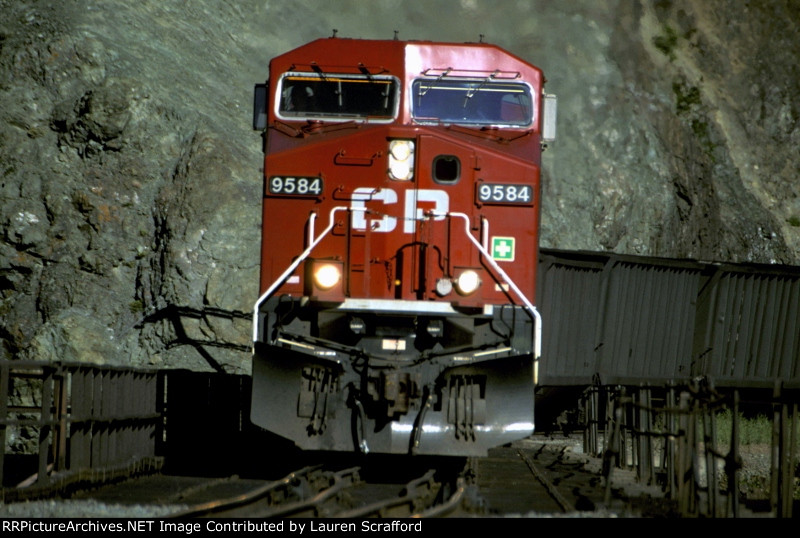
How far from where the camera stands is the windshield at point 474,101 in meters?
10.8

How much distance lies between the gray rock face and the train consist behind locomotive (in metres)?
8.13

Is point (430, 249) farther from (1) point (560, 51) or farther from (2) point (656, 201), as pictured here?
(1) point (560, 51)

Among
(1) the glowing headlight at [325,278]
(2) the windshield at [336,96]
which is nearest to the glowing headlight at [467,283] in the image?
(1) the glowing headlight at [325,278]

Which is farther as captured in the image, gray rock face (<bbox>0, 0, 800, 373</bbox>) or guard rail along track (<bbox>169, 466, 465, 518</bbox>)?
gray rock face (<bbox>0, 0, 800, 373</bbox>)

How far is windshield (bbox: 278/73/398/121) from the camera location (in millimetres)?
10781

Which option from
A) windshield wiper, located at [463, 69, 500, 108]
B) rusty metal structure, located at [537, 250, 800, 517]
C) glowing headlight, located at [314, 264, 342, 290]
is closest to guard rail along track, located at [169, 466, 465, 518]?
glowing headlight, located at [314, 264, 342, 290]

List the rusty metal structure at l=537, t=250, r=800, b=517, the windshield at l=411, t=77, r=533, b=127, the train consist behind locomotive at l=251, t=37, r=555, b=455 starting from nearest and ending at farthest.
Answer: the train consist behind locomotive at l=251, t=37, r=555, b=455 → the windshield at l=411, t=77, r=533, b=127 → the rusty metal structure at l=537, t=250, r=800, b=517

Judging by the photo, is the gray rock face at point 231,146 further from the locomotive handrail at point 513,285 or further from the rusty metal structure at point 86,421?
the locomotive handrail at point 513,285

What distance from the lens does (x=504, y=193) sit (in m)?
10.5

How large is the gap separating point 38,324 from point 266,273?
928 cm

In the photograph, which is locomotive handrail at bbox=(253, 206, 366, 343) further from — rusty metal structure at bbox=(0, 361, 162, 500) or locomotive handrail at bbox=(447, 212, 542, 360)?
rusty metal structure at bbox=(0, 361, 162, 500)

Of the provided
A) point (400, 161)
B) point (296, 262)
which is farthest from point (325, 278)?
point (400, 161)

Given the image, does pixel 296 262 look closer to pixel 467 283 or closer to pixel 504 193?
pixel 467 283

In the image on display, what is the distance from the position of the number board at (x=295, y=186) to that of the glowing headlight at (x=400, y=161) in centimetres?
77
